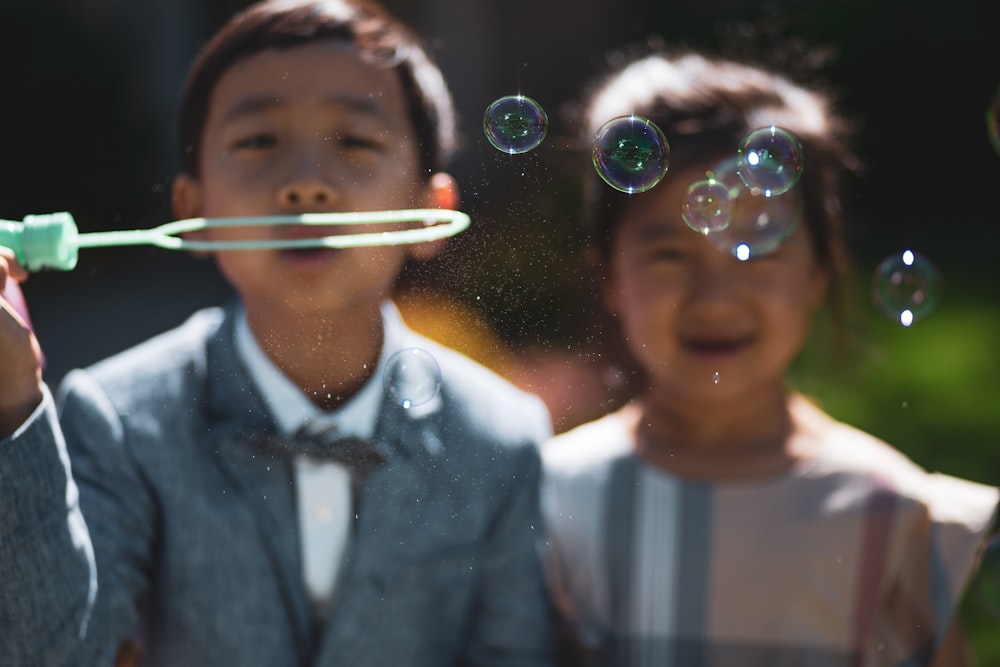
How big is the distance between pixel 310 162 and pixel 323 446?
239 mm

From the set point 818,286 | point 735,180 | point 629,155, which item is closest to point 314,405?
point 629,155

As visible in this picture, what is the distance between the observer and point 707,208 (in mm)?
1067

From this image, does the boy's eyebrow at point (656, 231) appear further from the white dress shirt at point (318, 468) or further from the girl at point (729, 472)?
the white dress shirt at point (318, 468)

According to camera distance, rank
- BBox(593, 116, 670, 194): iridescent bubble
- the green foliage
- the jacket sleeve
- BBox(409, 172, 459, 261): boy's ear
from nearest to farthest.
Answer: the jacket sleeve < BBox(409, 172, 459, 261): boy's ear < BBox(593, 116, 670, 194): iridescent bubble < the green foliage

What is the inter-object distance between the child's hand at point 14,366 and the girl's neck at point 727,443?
605mm

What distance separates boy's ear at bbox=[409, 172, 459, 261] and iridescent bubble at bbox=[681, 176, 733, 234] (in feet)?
0.84

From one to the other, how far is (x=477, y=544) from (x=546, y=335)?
0.20 meters

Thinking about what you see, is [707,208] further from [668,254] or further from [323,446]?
[323,446]

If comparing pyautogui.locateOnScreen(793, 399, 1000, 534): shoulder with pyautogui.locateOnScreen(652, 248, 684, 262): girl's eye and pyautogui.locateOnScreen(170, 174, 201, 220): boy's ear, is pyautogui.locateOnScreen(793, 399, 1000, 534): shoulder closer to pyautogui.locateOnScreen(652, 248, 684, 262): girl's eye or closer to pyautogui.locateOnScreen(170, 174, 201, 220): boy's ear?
pyautogui.locateOnScreen(652, 248, 684, 262): girl's eye

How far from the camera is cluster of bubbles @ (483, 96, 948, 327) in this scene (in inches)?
38.6

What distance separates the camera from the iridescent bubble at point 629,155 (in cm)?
103

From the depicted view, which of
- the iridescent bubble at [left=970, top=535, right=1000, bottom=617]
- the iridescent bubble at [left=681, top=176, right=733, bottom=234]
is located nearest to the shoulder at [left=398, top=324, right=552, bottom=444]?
the iridescent bubble at [left=681, top=176, right=733, bottom=234]

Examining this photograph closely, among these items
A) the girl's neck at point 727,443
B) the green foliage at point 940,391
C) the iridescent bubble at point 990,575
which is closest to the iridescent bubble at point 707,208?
the girl's neck at point 727,443

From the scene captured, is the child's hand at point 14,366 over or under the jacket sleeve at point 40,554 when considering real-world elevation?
over
